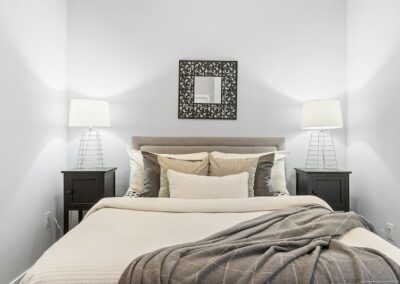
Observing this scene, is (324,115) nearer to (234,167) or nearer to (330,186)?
(330,186)

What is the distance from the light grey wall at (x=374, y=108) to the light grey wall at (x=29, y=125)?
306 cm

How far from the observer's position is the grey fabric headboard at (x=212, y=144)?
3283mm

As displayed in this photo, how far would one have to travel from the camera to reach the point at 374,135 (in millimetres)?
2977

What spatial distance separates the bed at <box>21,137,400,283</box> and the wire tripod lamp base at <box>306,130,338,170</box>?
1.25m

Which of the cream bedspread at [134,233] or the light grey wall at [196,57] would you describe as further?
the light grey wall at [196,57]

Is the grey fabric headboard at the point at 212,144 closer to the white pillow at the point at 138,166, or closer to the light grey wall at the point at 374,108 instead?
the white pillow at the point at 138,166

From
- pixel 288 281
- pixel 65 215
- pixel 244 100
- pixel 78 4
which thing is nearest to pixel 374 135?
pixel 244 100

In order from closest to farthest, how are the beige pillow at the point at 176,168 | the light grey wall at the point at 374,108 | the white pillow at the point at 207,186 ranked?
the white pillow at the point at 207,186 < the beige pillow at the point at 176,168 < the light grey wall at the point at 374,108

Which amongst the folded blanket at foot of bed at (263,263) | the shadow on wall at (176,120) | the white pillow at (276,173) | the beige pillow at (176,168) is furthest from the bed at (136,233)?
the shadow on wall at (176,120)

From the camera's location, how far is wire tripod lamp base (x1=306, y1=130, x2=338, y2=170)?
3451mm

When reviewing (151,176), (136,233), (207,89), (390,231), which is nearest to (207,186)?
(151,176)

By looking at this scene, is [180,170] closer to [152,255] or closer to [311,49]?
[152,255]

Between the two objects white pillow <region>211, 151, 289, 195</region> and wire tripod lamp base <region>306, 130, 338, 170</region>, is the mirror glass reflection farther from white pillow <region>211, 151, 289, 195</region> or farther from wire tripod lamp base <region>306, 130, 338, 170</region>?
wire tripod lamp base <region>306, 130, 338, 170</region>

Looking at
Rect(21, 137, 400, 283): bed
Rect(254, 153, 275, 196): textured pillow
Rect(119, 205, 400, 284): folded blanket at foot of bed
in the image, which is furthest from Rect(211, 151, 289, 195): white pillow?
Rect(119, 205, 400, 284): folded blanket at foot of bed
